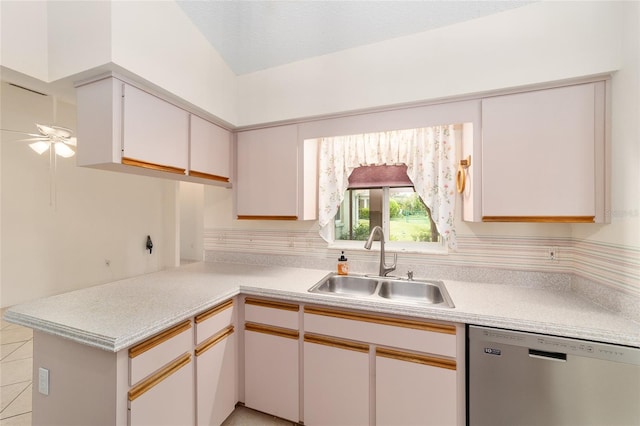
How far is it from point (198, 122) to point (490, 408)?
2.41 m

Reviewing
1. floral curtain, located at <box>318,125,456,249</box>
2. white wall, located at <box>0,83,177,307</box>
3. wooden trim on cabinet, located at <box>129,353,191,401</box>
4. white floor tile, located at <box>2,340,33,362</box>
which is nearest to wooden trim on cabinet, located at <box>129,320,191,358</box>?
wooden trim on cabinet, located at <box>129,353,191,401</box>

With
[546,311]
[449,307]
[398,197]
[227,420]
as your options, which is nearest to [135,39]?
[398,197]

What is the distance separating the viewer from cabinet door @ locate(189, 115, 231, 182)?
1.83 m

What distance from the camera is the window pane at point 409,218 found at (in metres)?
2.10

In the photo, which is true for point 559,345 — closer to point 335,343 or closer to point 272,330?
point 335,343

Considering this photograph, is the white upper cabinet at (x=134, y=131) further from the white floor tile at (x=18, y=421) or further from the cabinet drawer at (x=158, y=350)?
the white floor tile at (x=18, y=421)

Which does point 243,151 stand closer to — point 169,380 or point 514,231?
point 169,380

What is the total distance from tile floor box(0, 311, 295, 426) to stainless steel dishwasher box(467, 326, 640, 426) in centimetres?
123

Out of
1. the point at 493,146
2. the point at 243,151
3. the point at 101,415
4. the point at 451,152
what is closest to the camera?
the point at 101,415

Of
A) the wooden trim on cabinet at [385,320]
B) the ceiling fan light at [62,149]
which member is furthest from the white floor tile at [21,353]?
the wooden trim on cabinet at [385,320]

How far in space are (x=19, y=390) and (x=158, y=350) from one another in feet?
6.39

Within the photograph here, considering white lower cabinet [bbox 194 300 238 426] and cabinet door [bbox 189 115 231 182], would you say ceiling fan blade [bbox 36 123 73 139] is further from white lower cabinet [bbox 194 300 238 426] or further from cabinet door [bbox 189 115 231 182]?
white lower cabinet [bbox 194 300 238 426]

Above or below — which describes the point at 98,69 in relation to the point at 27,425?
above

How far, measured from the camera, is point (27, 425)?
1.71 m
